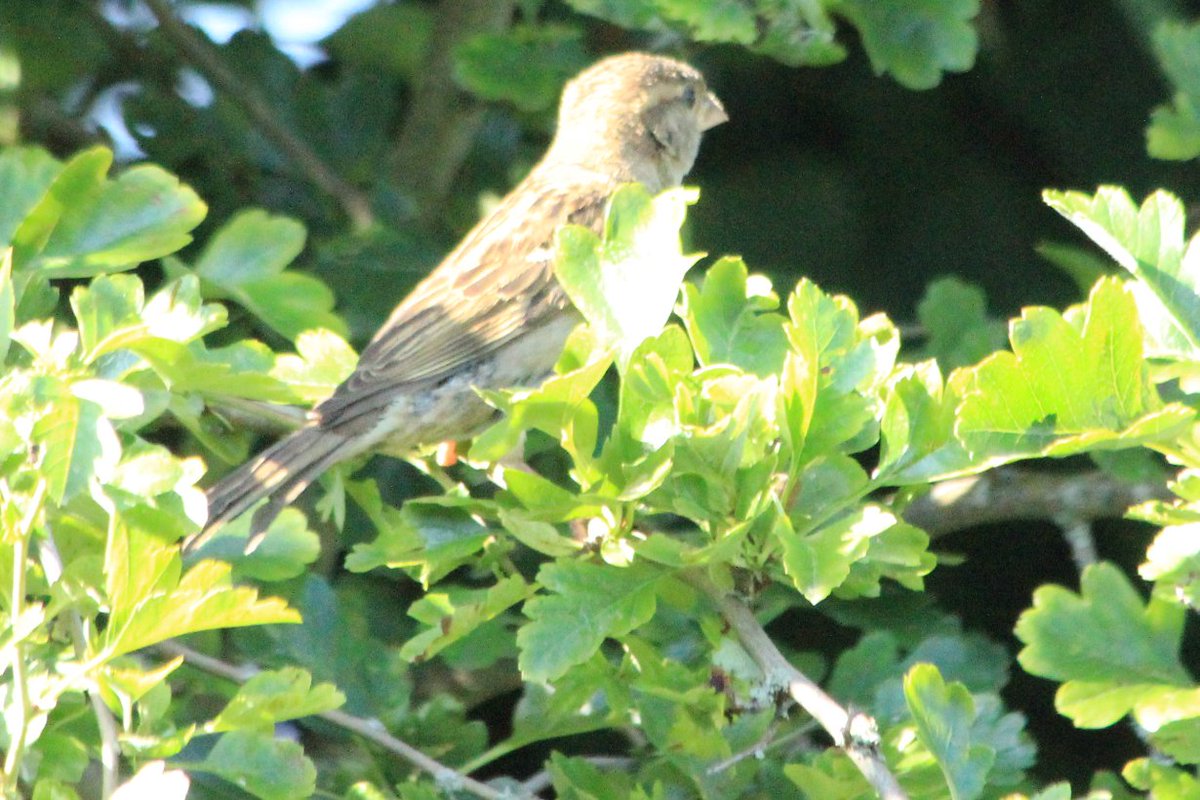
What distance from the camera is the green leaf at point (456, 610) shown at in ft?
5.18

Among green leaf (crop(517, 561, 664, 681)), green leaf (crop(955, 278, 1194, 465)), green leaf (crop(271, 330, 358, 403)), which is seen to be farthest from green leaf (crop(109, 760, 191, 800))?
green leaf (crop(271, 330, 358, 403))

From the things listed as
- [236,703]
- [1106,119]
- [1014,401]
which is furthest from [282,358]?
[1106,119]

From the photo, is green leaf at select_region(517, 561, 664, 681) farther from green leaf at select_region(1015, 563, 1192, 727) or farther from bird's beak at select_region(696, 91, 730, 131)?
bird's beak at select_region(696, 91, 730, 131)

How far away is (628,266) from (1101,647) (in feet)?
1.95

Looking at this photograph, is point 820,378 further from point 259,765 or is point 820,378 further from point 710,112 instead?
point 710,112

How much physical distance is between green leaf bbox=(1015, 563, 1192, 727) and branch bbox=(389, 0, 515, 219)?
1786mm

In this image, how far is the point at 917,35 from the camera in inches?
95.5

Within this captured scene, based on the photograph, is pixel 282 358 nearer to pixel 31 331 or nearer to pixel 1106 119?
pixel 31 331

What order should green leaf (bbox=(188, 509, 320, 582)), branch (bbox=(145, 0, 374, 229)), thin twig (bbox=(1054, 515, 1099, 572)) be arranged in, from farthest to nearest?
branch (bbox=(145, 0, 374, 229)), thin twig (bbox=(1054, 515, 1099, 572)), green leaf (bbox=(188, 509, 320, 582))

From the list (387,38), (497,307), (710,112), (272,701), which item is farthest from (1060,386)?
(387,38)

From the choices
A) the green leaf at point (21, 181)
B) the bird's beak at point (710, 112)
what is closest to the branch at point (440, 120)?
the bird's beak at point (710, 112)

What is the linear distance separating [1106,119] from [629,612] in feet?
6.52

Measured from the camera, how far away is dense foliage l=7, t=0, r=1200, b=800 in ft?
4.45

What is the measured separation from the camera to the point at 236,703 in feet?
4.71
